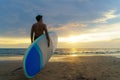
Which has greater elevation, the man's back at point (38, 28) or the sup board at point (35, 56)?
the man's back at point (38, 28)

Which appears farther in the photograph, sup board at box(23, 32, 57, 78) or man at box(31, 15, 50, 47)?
man at box(31, 15, 50, 47)

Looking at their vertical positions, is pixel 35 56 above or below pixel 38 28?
below

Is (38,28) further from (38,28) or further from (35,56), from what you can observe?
(35,56)

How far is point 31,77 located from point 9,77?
74cm

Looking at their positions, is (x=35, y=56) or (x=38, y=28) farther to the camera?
(x=38, y=28)

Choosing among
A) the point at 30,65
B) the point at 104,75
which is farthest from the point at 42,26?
the point at 104,75

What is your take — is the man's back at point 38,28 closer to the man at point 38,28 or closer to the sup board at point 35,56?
the man at point 38,28

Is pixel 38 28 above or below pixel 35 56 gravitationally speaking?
above

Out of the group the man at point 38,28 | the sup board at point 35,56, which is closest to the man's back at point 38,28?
the man at point 38,28

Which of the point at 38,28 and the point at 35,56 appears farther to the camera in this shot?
the point at 38,28

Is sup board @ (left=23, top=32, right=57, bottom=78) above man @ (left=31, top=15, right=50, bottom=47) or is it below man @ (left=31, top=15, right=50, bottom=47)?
below

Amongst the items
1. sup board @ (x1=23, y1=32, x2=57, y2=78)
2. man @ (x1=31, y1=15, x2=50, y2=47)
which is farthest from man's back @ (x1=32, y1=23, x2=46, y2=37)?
sup board @ (x1=23, y1=32, x2=57, y2=78)

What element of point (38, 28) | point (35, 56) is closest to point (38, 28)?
point (38, 28)

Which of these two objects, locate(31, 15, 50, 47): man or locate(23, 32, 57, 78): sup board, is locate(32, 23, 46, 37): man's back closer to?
locate(31, 15, 50, 47): man
